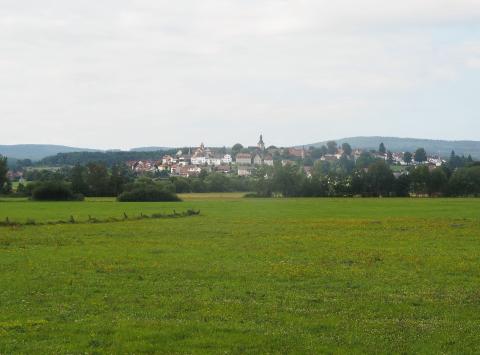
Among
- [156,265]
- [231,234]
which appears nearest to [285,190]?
[231,234]

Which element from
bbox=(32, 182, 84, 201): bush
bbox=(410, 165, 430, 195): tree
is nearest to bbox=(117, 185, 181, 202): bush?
bbox=(32, 182, 84, 201): bush

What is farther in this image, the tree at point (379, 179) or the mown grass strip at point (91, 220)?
the tree at point (379, 179)

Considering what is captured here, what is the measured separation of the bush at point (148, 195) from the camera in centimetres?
10925

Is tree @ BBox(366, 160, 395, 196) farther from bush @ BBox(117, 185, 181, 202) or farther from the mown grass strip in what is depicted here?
the mown grass strip

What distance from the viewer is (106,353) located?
41.4ft

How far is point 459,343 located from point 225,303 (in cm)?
643

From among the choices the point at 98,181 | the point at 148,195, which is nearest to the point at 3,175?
the point at 98,181

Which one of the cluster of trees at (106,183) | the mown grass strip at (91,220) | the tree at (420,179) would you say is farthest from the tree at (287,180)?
the mown grass strip at (91,220)

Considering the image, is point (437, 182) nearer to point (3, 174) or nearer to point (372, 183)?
point (372, 183)

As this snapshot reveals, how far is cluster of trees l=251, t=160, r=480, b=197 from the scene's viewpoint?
129 m

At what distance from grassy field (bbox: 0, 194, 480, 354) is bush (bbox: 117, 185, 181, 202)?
240ft

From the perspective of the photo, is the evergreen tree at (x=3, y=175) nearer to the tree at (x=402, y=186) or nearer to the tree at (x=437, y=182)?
the tree at (x=402, y=186)

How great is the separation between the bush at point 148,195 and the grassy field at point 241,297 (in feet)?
240

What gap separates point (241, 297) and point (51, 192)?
3757 inches
